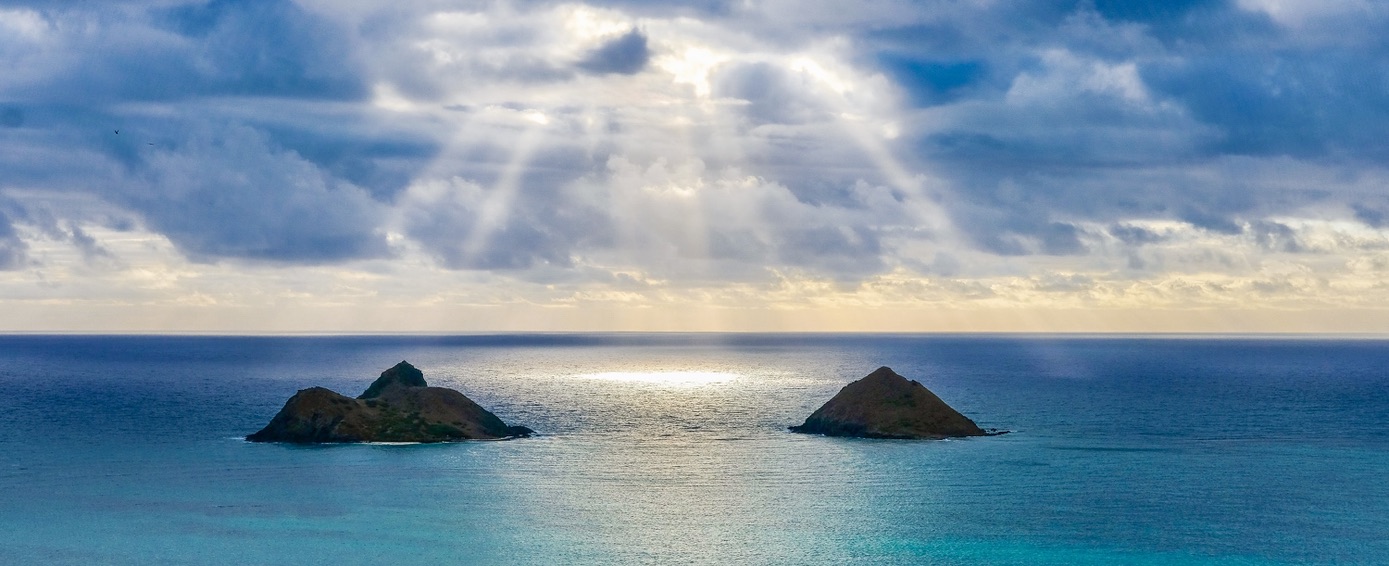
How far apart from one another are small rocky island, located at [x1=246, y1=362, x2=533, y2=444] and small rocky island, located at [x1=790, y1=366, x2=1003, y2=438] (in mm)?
32921

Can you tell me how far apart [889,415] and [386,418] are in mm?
48535

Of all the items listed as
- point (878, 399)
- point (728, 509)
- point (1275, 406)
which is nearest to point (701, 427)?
point (878, 399)

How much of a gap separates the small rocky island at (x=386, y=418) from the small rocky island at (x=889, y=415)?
3292cm

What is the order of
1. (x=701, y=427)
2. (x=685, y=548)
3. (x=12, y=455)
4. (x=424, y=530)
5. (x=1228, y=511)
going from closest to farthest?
(x=685, y=548)
(x=424, y=530)
(x=1228, y=511)
(x=12, y=455)
(x=701, y=427)

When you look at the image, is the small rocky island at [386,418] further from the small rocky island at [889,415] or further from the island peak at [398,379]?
the small rocky island at [889,415]

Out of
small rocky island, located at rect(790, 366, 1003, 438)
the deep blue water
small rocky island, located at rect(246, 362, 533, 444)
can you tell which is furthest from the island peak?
small rocky island, located at rect(790, 366, 1003, 438)

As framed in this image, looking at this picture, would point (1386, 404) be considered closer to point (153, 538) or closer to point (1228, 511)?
point (1228, 511)

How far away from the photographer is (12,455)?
100m

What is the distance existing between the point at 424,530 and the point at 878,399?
5889 cm

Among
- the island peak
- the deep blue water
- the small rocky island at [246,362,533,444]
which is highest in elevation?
the island peak

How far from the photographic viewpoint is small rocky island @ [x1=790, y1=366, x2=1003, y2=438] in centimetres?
11075

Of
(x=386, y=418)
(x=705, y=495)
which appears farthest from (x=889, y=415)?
(x=386, y=418)

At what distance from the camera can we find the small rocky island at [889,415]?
111 m

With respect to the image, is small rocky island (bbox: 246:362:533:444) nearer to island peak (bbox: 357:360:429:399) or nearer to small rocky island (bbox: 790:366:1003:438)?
island peak (bbox: 357:360:429:399)
